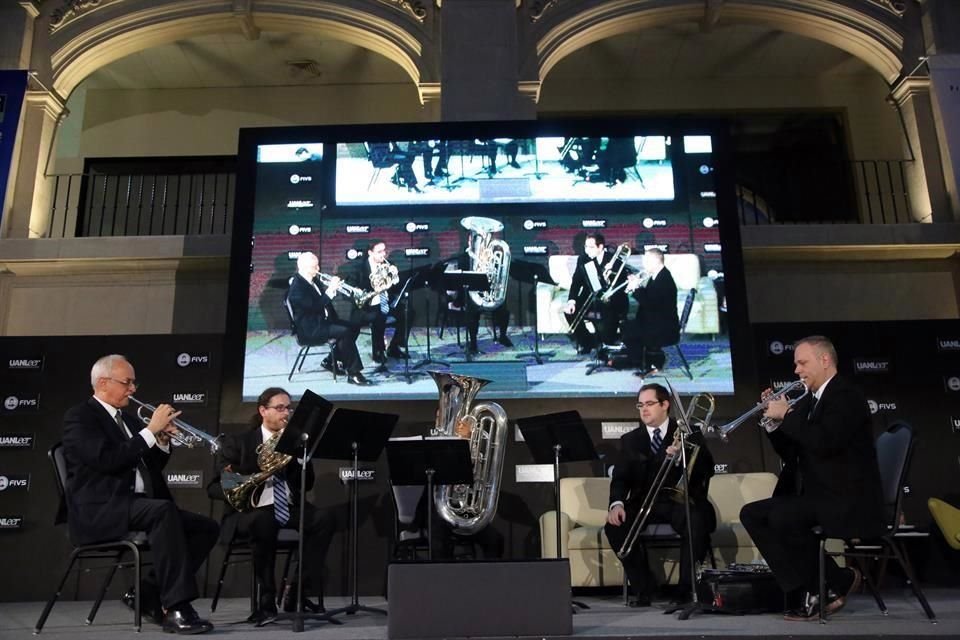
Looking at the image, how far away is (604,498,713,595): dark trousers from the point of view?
5289 millimetres

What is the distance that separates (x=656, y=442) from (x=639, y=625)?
63.4 inches

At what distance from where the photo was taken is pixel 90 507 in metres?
4.42

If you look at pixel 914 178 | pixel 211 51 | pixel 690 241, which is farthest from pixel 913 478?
pixel 211 51

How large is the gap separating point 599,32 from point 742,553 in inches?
255

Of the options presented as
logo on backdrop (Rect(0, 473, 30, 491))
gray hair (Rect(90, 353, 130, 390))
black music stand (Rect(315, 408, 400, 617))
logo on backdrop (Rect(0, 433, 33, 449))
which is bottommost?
logo on backdrop (Rect(0, 473, 30, 491))

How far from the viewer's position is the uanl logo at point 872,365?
7.64m

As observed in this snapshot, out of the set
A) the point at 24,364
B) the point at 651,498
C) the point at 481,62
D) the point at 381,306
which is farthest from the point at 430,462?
the point at 481,62

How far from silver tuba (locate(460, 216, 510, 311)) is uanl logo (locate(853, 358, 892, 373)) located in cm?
321

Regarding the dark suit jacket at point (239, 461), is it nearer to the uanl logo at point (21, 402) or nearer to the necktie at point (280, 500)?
the necktie at point (280, 500)

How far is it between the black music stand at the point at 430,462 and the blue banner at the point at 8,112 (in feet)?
21.1

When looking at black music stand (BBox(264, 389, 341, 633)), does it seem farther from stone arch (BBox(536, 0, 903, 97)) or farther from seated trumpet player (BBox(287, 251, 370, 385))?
stone arch (BBox(536, 0, 903, 97))

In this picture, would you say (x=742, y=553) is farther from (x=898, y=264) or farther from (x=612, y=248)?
(x=898, y=264)

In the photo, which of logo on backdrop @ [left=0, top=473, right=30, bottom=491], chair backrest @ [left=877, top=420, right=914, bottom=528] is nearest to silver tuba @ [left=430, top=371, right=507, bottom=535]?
chair backrest @ [left=877, top=420, right=914, bottom=528]

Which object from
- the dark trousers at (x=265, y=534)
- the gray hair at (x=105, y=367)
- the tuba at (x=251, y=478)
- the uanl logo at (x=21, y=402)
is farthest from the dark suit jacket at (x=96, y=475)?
the uanl logo at (x=21, y=402)
